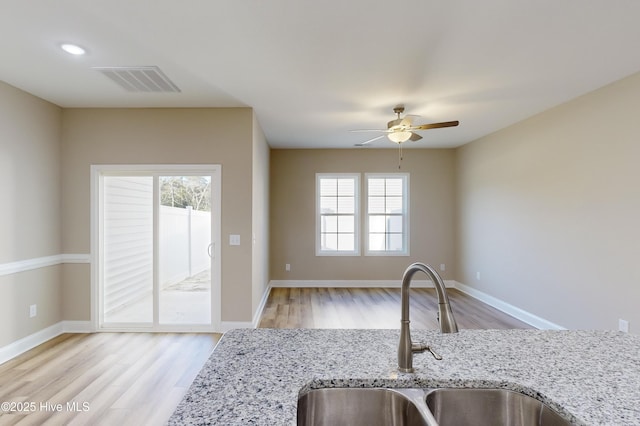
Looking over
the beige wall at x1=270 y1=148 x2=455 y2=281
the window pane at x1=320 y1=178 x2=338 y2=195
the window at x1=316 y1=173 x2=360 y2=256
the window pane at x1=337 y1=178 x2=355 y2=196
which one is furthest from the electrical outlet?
the window pane at x1=337 y1=178 x2=355 y2=196

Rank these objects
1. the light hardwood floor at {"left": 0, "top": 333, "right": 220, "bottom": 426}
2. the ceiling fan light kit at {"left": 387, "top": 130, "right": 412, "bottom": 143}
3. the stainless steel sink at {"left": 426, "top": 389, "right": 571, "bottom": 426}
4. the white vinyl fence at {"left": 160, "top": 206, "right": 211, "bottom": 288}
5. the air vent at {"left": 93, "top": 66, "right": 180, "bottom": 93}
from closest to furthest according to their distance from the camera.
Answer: the stainless steel sink at {"left": 426, "top": 389, "right": 571, "bottom": 426}
the light hardwood floor at {"left": 0, "top": 333, "right": 220, "bottom": 426}
the air vent at {"left": 93, "top": 66, "right": 180, "bottom": 93}
the ceiling fan light kit at {"left": 387, "top": 130, "right": 412, "bottom": 143}
the white vinyl fence at {"left": 160, "top": 206, "right": 211, "bottom": 288}

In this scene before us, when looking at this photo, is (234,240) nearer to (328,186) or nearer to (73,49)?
(73,49)

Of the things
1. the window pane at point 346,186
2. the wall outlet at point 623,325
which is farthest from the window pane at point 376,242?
the wall outlet at point 623,325

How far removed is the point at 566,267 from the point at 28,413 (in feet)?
16.8

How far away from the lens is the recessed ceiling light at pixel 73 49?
7.85ft

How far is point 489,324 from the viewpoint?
4.02 meters

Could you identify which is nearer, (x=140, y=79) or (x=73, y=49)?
(x=73, y=49)

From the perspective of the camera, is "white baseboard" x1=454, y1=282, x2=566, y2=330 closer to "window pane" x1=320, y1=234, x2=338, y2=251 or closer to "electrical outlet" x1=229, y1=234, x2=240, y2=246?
"window pane" x1=320, y1=234, x2=338, y2=251

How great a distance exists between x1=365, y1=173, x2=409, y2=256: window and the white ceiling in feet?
8.05

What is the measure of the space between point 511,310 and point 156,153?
5.22 m

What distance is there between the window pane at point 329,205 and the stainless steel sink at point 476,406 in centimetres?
524

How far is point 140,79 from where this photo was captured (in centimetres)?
297

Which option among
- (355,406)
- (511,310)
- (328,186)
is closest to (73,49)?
(355,406)

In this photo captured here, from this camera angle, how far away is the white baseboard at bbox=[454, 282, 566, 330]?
12.4 ft
